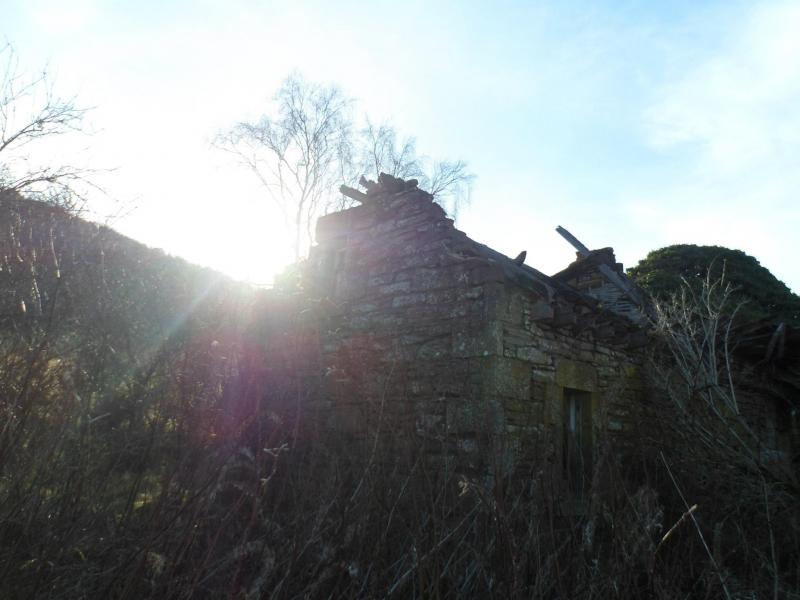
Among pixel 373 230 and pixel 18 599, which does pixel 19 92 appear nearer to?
pixel 373 230

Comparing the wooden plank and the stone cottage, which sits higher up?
the wooden plank

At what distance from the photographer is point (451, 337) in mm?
6320

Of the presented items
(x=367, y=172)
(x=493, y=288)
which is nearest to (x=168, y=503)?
(x=493, y=288)

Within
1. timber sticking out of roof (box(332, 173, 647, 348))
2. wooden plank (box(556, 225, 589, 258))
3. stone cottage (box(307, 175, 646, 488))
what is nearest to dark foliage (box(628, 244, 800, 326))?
wooden plank (box(556, 225, 589, 258))

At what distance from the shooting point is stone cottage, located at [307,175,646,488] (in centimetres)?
600

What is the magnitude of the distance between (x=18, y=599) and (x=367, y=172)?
18.3 meters

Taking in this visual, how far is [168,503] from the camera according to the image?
6.01ft

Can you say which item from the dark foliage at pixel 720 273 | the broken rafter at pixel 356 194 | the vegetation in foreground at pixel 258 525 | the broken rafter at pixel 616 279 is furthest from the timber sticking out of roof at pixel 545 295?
the dark foliage at pixel 720 273

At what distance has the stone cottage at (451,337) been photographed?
600cm

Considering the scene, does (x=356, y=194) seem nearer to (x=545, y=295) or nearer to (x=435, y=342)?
(x=435, y=342)

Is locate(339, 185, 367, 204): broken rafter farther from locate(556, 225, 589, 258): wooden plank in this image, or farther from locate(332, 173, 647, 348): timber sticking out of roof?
locate(556, 225, 589, 258): wooden plank

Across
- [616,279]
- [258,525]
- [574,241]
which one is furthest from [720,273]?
[258,525]

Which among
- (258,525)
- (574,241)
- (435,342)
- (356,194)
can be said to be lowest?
(258,525)

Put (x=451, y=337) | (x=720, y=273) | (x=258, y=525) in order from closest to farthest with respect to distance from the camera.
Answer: (x=258, y=525)
(x=451, y=337)
(x=720, y=273)
